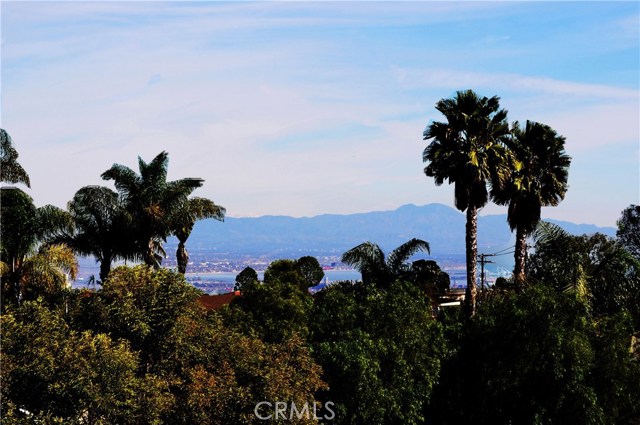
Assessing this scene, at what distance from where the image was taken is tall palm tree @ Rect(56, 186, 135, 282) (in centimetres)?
4797

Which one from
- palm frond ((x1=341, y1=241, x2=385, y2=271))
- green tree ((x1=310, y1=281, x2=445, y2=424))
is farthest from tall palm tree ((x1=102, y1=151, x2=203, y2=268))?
green tree ((x1=310, y1=281, x2=445, y2=424))

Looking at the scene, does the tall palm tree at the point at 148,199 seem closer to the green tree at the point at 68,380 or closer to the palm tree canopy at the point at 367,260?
the palm tree canopy at the point at 367,260

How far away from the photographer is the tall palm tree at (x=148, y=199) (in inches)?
1909

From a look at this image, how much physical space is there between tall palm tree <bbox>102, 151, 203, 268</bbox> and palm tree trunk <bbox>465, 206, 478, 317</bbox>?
1604 cm

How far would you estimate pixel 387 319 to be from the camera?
32.8m

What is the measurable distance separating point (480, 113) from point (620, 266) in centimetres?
990

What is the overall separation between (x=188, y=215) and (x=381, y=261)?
11.3m

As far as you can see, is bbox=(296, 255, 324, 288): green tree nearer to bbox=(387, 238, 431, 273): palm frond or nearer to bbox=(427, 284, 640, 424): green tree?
bbox=(387, 238, 431, 273): palm frond

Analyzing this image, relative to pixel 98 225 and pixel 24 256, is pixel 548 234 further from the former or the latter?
pixel 24 256

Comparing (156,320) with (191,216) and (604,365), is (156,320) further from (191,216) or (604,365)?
(191,216)

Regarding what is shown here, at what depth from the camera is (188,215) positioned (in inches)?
1941

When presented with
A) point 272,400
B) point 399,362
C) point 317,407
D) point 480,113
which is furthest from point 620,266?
point 272,400

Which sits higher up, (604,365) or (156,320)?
(156,320)

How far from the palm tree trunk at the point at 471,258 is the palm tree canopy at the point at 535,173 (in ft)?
11.7
